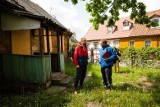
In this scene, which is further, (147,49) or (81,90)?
(147,49)

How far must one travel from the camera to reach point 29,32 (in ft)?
38.2

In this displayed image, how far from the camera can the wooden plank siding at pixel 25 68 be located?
28.8 feet

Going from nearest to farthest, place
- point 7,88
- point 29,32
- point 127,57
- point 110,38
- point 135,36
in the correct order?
point 7,88 → point 29,32 → point 127,57 → point 135,36 → point 110,38

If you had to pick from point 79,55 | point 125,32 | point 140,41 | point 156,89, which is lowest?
point 156,89

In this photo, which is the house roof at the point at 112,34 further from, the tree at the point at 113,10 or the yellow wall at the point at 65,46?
the tree at the point at 113,10

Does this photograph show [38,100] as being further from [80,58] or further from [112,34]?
[112,34]

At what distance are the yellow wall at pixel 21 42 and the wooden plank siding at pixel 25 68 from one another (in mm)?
975

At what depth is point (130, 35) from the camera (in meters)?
34.3

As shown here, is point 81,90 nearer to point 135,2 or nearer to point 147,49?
point 135,2

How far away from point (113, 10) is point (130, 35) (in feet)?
74.0

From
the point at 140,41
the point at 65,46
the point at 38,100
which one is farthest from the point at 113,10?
the point at 140,41

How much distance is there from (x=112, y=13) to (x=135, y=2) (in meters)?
1.51

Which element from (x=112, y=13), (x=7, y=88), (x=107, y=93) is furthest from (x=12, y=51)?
(x=112, y=13)

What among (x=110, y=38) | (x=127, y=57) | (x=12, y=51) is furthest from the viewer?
(x=110, y=38)
